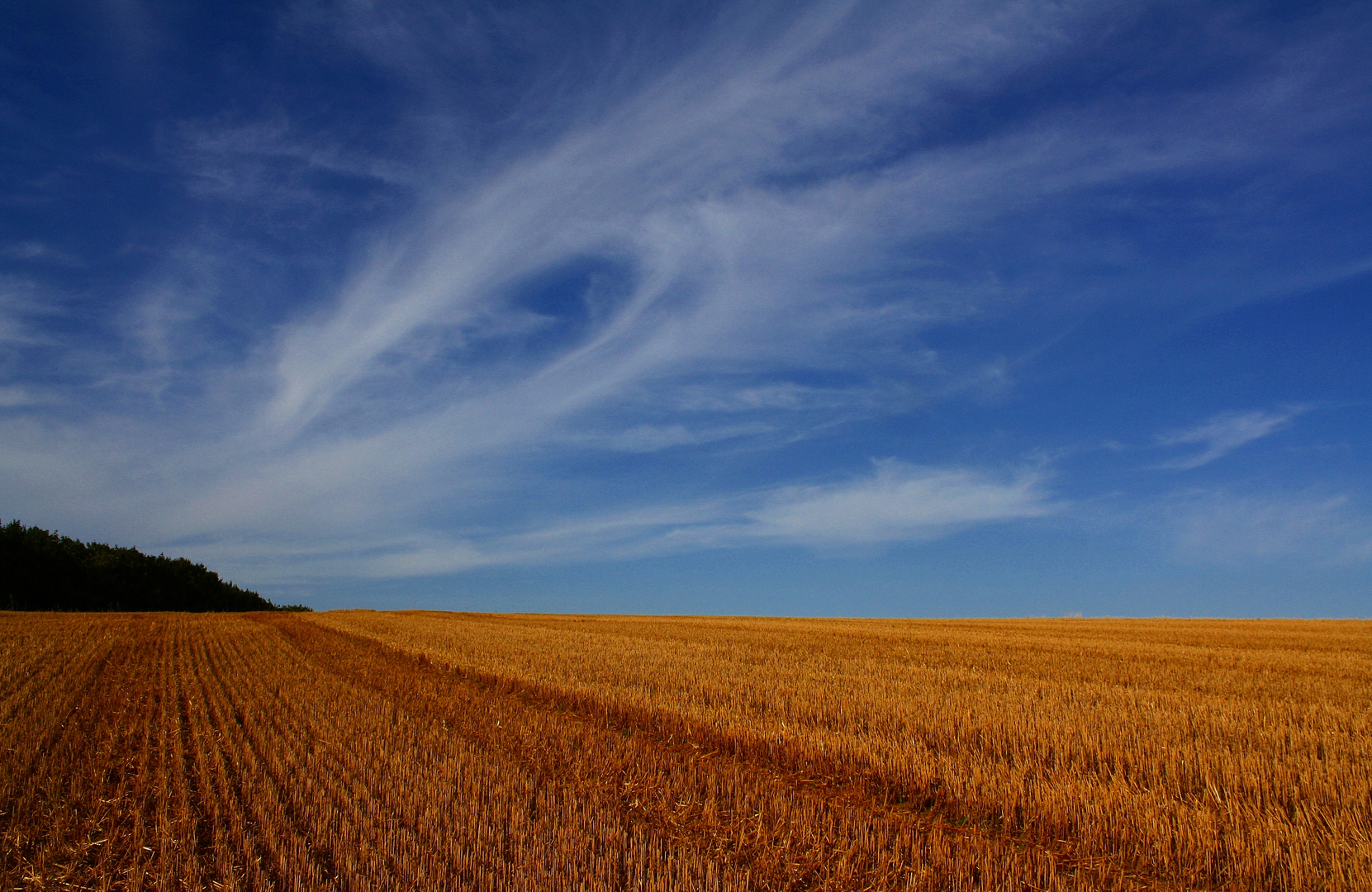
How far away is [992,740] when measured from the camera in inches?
292

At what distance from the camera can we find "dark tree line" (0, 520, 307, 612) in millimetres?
50219

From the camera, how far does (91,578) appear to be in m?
56.2

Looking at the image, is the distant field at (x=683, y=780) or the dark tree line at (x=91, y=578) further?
the dark tree line at (x=91, y=578)

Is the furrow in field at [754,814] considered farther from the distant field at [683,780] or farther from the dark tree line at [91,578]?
the dark tree line at [91,578]

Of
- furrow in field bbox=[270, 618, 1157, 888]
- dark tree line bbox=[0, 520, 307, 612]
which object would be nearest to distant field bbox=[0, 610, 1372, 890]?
furrow in field bbox=[270, 618, 1157, 888]

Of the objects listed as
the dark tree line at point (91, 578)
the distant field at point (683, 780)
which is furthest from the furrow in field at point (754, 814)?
the dark tree line at point (91, 578)

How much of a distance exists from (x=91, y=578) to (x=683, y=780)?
6897cm

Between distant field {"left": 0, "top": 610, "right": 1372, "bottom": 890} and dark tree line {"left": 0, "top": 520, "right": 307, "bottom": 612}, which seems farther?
dark tree line {"left": 0, "top": 520, "right": 307, "bottom": 612}

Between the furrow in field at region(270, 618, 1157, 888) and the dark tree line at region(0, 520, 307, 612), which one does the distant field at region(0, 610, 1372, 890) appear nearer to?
the furrow in field at region(270, 618, 1157, 888)

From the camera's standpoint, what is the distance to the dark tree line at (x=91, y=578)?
50.2 meters

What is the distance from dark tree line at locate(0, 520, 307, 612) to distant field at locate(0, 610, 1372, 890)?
167 feet

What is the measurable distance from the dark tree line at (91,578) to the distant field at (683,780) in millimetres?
50753

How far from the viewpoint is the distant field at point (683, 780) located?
15.1 ft

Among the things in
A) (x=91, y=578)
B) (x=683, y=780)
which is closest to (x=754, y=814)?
(x=683, y=780)
